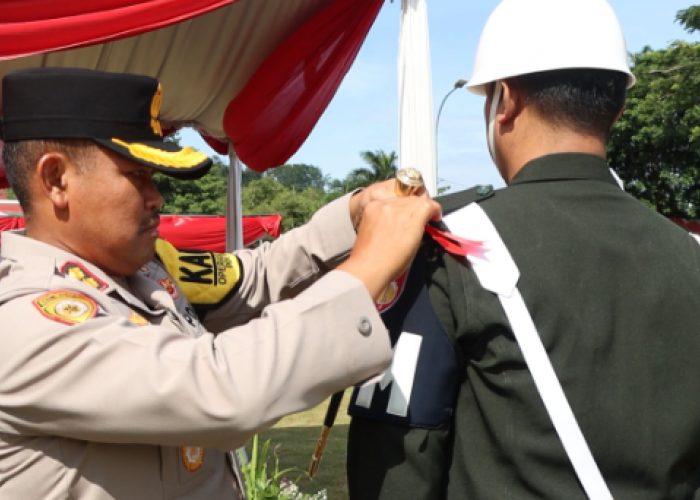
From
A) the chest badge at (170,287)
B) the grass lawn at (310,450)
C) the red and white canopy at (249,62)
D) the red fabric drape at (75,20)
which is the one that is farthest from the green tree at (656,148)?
the chest badge at (170,287)

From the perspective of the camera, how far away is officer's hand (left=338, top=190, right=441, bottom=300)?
126 centimetres

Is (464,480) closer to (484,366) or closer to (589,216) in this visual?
(484,366)

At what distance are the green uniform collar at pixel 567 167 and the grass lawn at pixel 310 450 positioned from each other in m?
4.31

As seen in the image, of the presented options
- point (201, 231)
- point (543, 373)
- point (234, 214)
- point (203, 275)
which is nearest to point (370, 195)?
point (203, 275)

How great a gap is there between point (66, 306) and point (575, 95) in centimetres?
99

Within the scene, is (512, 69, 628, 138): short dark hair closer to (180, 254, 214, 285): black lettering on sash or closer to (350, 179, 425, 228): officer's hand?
(350, 179, 425, 228): officer's hand

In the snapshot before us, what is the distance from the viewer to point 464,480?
52.5 inches

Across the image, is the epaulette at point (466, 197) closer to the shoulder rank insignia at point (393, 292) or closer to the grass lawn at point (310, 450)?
the shoulder rank insignia at point (393, 292)

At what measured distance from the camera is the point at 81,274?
1.42m

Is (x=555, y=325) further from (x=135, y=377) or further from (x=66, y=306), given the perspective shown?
(x=66, y=306)

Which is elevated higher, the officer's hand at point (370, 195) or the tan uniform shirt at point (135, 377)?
the officer's hand at point (370, 195)

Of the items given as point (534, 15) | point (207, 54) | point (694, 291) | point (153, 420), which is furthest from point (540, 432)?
point (207, 54)

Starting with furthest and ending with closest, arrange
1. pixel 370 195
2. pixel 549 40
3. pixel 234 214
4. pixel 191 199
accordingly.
A: pixel 191 199
pixel 234 214
pixel 370 195
pixel 549 40

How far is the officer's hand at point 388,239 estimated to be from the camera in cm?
126
